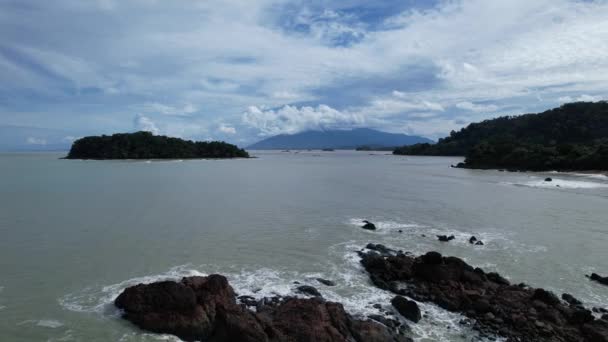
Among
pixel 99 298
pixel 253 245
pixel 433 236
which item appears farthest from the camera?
pixel 433 236

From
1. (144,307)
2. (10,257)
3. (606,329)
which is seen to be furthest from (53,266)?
(606,329)

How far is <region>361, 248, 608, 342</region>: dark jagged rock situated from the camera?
10508 millimetres

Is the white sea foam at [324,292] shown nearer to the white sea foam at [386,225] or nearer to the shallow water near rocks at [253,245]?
the shallow water near rocks at [253,245]

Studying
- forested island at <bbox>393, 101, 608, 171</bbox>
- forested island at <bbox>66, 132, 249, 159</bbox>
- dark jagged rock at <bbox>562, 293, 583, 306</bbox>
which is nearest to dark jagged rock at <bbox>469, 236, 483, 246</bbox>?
dark jagged rock at <bbox>562, 293, 583, 306</bbox>

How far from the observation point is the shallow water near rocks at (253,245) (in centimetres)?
1204

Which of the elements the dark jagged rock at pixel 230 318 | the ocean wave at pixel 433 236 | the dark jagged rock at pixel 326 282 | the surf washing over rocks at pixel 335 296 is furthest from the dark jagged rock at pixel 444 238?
the dark jagged rock at pixel 230 318

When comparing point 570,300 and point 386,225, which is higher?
point 386,225

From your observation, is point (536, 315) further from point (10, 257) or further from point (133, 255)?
point (10, 257)

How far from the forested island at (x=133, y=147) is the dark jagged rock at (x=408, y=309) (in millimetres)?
139083

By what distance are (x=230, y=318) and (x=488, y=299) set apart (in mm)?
8506

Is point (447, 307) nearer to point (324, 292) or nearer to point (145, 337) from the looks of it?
point (324, 292)

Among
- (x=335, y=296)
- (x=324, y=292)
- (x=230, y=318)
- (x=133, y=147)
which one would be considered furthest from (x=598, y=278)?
(x=133, y=147)

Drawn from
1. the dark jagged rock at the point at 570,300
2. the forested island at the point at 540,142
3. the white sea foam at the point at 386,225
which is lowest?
the dark jagged rock at the point at 570,300

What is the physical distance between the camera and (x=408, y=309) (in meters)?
11.5
